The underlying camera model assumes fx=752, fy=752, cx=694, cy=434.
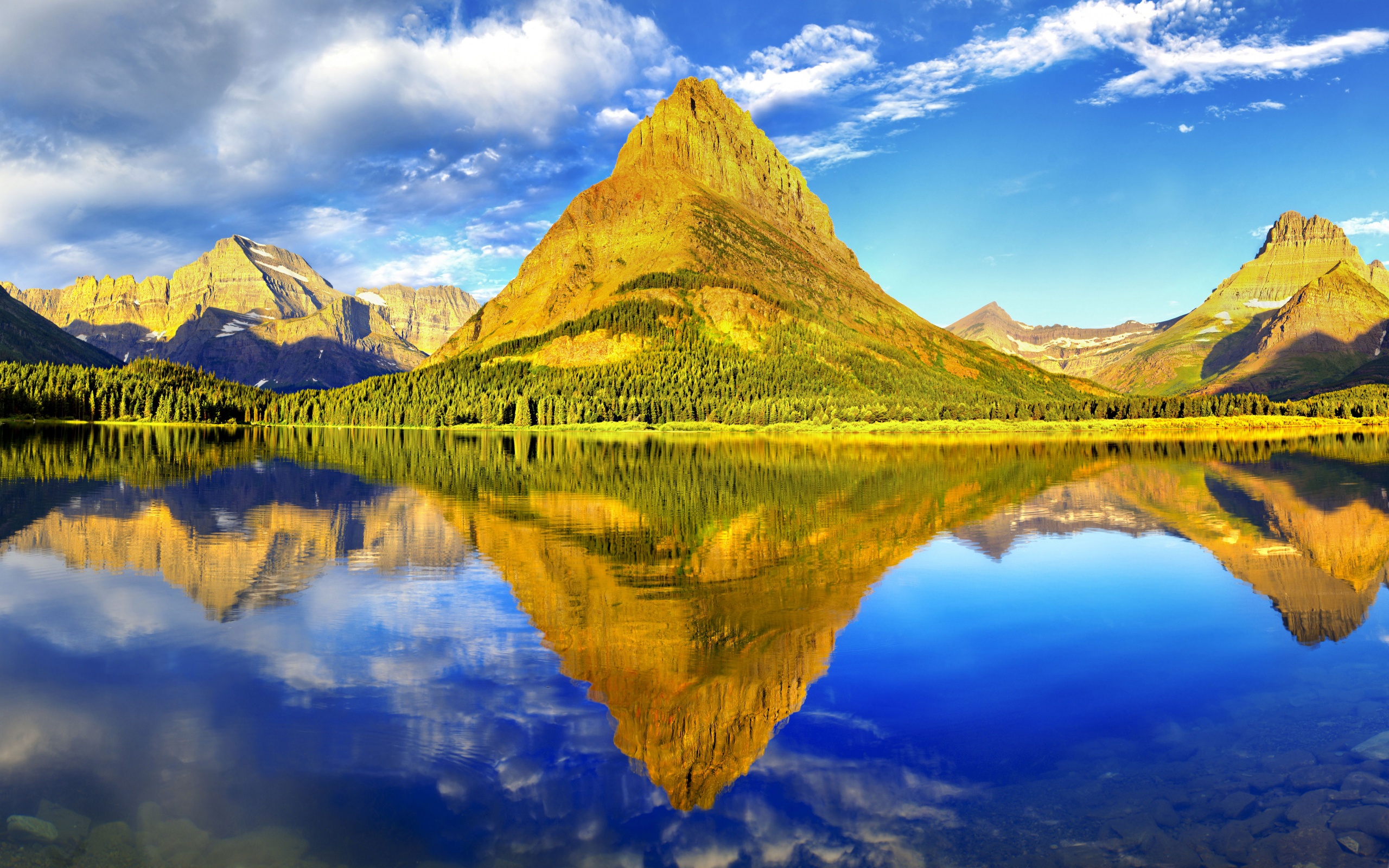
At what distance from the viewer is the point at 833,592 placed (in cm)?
2709

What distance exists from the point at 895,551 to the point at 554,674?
70.5ft

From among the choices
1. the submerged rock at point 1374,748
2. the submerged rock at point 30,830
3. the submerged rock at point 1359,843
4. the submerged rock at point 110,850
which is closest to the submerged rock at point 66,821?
the submerged rock at point 30,830

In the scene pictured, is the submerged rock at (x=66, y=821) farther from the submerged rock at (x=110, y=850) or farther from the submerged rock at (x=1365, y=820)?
the submerged rock at (x=1365, y=820)

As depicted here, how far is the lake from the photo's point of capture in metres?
12.2

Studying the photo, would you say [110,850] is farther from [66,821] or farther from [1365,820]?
[1365,820]

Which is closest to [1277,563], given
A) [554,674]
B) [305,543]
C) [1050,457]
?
[554,674]

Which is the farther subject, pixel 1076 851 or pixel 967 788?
pixel 967 788

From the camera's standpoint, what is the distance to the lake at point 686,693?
1218 cm

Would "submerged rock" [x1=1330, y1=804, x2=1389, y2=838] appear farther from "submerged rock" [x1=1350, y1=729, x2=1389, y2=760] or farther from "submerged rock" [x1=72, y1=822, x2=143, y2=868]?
"submerged rock" [x1=72, y1=822, x2=143, y2=868]

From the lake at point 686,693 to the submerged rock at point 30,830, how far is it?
3.1 inches

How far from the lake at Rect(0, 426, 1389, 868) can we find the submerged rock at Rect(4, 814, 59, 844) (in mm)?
79

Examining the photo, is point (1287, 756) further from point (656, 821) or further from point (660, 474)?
point (660, 474)

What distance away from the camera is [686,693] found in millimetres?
17531

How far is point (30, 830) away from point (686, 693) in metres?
11.7
